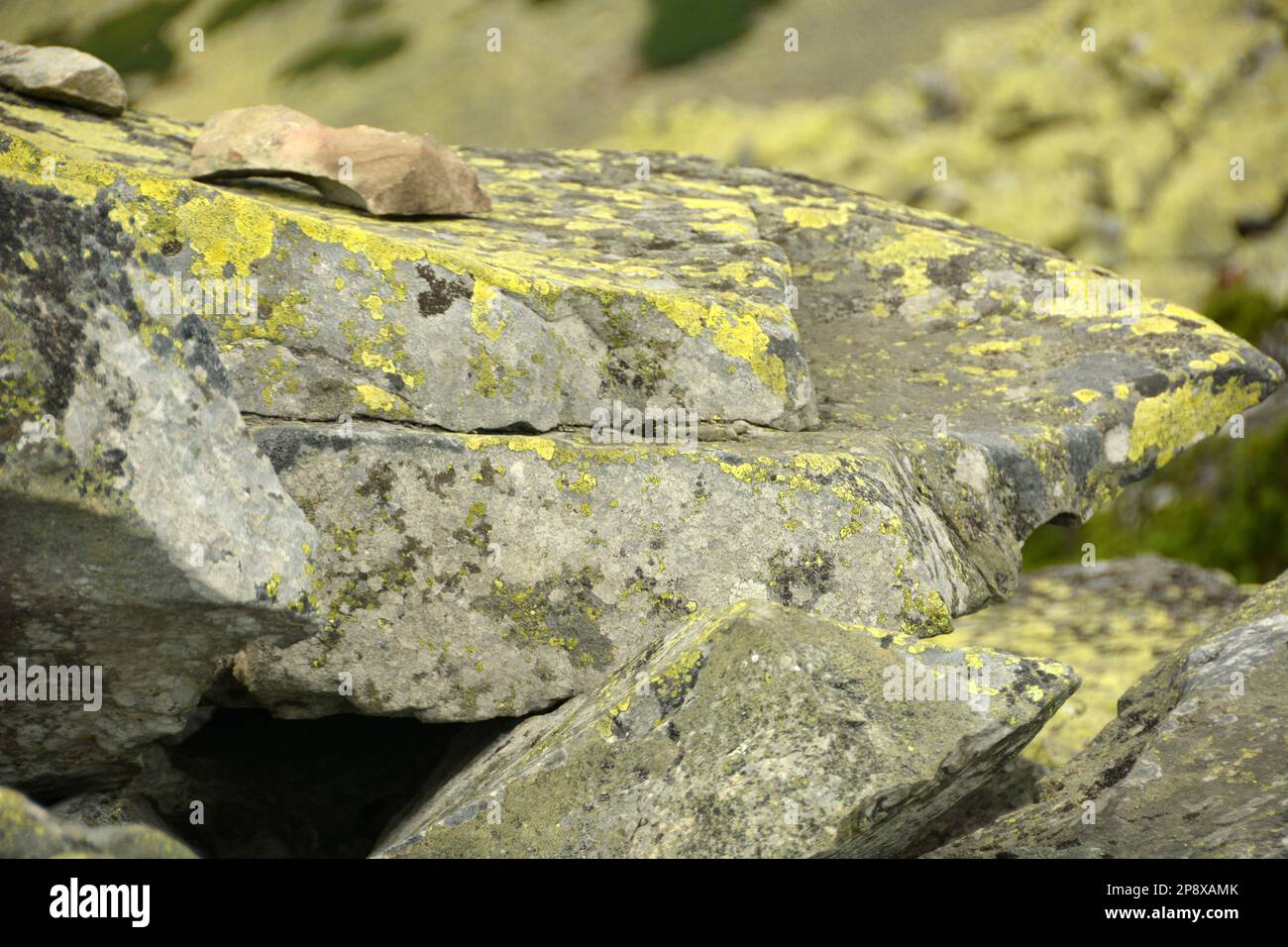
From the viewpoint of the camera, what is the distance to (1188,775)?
4.20 metres

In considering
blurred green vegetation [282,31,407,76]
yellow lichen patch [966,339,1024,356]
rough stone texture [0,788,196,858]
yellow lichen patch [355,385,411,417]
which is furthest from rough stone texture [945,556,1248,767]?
blurred green vegetation [282,31,407,76]

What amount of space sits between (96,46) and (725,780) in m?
35.6

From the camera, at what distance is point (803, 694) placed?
12.3 ft

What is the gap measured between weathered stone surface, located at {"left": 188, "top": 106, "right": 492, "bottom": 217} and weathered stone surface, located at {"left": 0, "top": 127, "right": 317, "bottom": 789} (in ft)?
7.72

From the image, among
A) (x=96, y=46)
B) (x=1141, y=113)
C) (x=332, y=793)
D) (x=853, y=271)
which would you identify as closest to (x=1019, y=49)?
(x=1141, y=113)

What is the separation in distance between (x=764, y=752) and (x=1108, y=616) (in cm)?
747

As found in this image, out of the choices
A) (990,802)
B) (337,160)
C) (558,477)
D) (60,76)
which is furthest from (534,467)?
(60,76)

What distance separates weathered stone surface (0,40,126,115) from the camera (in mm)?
6453

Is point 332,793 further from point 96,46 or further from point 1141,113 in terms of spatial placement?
point 96,46

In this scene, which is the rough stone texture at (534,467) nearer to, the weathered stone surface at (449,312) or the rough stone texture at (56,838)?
the weathered stone surface at (449,312)

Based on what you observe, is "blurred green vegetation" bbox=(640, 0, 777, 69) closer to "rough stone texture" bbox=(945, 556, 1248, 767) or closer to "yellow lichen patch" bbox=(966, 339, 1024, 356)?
"rough stone texture" bbox=(945, 556, 1248, 767)

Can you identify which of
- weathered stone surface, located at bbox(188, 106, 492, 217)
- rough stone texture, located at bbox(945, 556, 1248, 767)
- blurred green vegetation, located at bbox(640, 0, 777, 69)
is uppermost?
blurred green vegetation, located at bbox(640, 0, 777, 69)

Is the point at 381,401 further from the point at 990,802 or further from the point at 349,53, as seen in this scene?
the point at 349,53

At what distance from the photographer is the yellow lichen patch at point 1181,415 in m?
6.18
